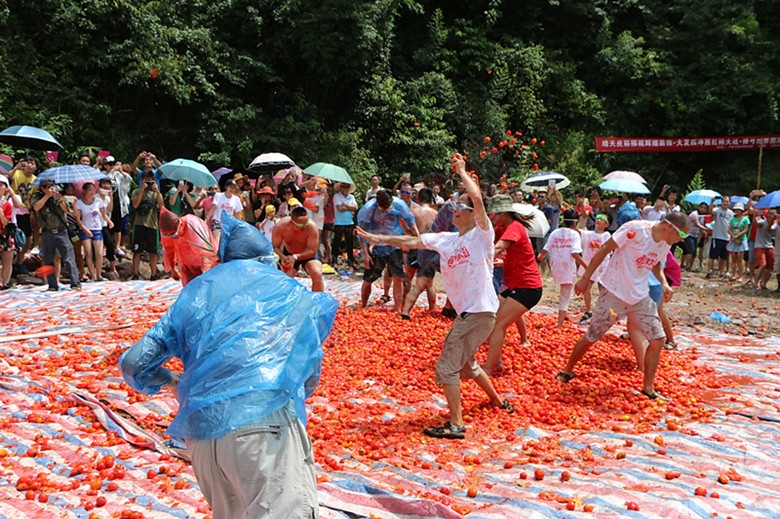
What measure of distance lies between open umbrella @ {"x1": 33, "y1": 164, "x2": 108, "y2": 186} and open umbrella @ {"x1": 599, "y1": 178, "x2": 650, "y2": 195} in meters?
10.9

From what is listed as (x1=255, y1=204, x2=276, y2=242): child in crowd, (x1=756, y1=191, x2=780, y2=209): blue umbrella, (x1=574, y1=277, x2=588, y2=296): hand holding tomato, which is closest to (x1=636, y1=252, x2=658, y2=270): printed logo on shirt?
(x1=574, y1=277, x2=588, y2=296): hand holding tomato

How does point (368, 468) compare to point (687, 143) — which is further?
point (687, 143)

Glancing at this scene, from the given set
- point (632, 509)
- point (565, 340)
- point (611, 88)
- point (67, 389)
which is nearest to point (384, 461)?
point (632, 509)

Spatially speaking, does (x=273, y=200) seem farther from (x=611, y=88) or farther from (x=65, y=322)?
(x=611, y=88)

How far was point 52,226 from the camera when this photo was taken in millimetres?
11086

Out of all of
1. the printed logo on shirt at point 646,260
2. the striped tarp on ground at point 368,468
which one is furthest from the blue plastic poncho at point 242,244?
the printed logo on shirt at point 646,260

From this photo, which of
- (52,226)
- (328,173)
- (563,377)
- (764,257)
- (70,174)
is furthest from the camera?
(764,257)

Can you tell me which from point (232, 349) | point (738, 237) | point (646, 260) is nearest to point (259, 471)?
point (232, 349)

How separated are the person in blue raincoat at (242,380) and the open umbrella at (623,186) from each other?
14.3m

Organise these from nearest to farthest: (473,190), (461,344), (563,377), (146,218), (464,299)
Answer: (473,190) → (461,344) → (464,299) → (563,377) → (146,218)

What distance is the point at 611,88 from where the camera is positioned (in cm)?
2909

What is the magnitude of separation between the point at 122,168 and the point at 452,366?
9.98 m

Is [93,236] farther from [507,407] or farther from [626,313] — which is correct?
[626,313]

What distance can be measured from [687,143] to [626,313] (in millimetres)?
21957
